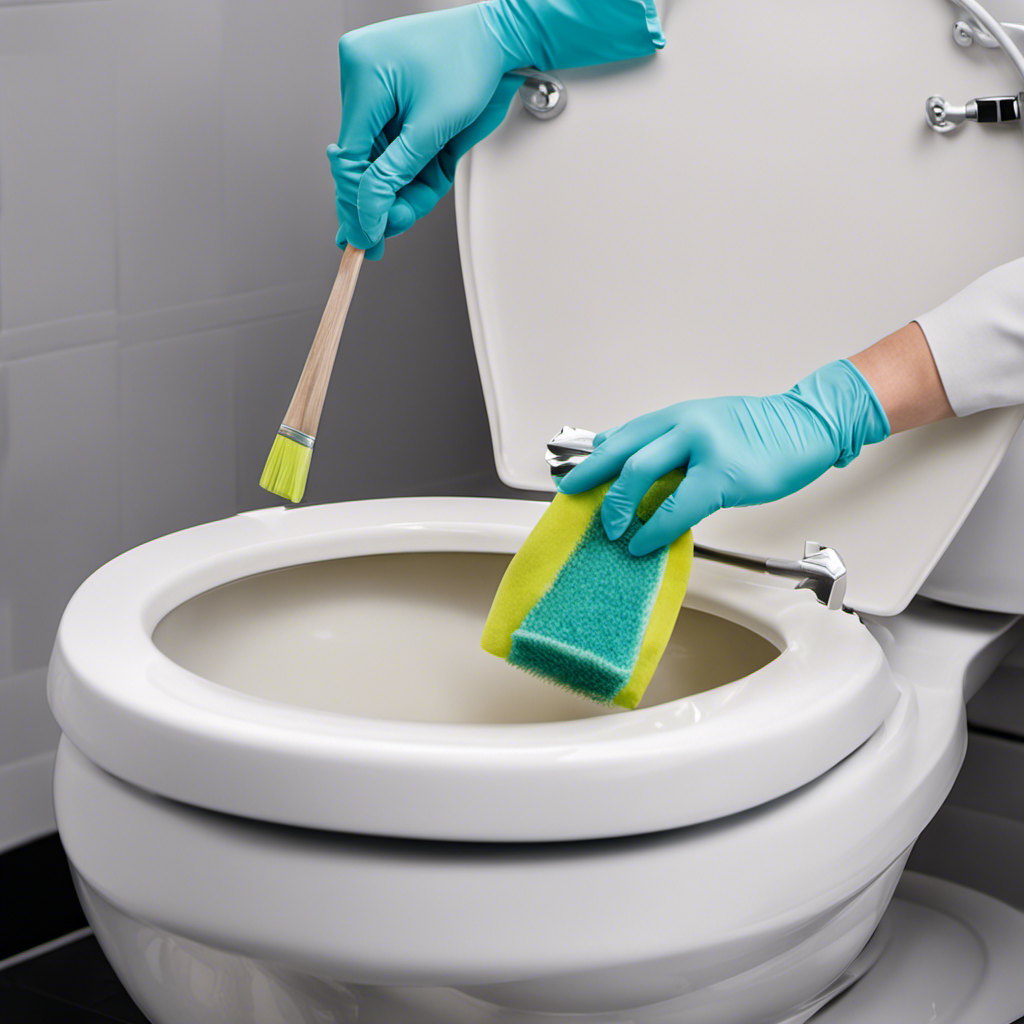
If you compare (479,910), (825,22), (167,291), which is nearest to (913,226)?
(825,22)

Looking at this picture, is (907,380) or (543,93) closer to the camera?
(907,380)

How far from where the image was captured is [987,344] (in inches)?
28.5

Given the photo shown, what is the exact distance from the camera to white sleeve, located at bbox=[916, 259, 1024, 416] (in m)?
0.72

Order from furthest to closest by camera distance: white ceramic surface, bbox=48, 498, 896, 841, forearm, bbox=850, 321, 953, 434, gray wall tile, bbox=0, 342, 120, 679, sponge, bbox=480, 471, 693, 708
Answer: gray wall tile, bbox=0, 342, 120, 679
forearm, bbox=850, 321, 953, 434
sponge, bbox=480, 471, 693, 708
white ceramic surface, bbox=48, 498, 896, 841

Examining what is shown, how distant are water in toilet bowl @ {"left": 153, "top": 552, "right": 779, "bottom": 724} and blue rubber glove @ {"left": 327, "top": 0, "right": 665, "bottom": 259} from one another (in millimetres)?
246

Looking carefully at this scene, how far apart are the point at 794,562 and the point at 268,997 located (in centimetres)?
35

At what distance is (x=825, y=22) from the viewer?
786mm

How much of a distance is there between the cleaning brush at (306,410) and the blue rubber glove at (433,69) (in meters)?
0.11

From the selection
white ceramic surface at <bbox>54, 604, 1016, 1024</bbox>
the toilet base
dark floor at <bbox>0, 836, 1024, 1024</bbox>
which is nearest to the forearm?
white ceramic surface at <bbox>54, 604, 1016, 1024</bbox>

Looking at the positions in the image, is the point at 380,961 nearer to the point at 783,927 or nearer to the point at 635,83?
the point at 783,927

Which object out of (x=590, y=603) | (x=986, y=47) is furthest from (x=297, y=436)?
(x=986, y=47)

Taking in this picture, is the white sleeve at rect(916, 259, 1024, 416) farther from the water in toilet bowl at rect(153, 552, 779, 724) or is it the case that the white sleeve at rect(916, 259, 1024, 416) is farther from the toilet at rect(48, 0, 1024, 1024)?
the water in toilet bowl at rect(153, 552, 779, 724)

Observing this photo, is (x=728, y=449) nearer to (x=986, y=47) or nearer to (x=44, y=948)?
(x=986, y=47)

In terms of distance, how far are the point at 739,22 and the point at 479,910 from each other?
594 millimetres
